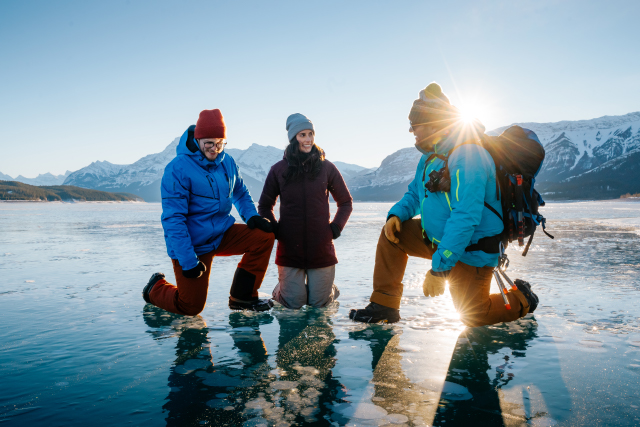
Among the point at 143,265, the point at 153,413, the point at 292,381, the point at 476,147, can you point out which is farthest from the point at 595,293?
the point at 143,265

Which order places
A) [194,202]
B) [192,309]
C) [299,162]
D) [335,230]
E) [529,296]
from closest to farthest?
1. [529,296]
2. [192,309]
3. [194,202]
4. [299,162]
5. [335,230]

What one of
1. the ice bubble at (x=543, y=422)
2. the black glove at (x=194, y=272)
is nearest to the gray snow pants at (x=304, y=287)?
the black glove at (x=194, y=272)

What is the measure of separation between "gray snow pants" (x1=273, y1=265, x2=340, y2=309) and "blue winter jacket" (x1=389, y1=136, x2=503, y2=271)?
1313 millimetres

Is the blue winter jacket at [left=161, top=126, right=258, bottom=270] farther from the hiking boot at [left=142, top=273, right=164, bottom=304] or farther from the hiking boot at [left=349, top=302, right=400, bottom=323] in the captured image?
the hiking boot at [left=349, top=302, right=400, bottom=323]

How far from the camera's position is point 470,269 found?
3.21 m

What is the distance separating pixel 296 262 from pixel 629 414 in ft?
9.20

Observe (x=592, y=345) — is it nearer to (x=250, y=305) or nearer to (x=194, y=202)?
(x=250, y=305)

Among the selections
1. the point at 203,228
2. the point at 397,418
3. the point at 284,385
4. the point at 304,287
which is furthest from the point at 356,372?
the point at 203,228

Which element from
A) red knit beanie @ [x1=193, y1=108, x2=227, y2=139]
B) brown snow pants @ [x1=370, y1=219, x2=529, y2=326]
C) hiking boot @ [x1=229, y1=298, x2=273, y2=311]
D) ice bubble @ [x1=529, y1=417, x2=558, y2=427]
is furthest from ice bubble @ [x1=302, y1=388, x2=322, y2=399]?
red knit beanie @ [x1=193, y1=108, x2=227, y2=139]

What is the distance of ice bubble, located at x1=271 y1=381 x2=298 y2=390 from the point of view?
234 centimetres

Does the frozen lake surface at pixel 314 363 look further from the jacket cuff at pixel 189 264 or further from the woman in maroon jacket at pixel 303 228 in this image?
the jacket cuff at pixel 189 264

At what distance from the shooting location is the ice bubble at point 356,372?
2516 mm

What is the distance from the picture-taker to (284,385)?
2.38 metres

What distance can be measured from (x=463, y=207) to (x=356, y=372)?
54.2 inches
